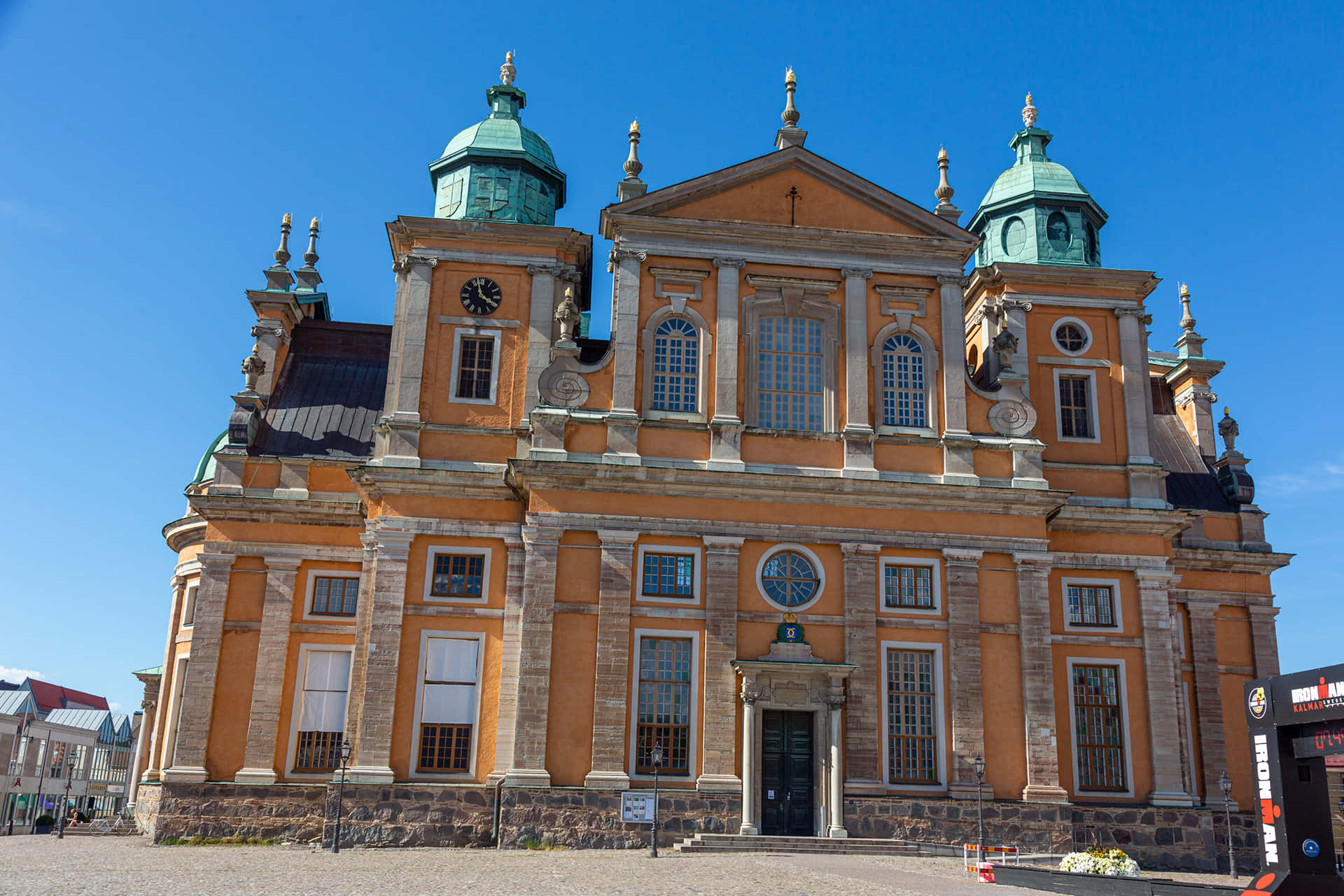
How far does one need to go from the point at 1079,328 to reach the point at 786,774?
52.1 feet

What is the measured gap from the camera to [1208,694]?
34094 mm

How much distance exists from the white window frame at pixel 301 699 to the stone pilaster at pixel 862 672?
41.5 ft

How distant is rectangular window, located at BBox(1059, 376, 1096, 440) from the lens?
107 ft

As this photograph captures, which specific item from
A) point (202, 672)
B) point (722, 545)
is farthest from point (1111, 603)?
point (202, 672)

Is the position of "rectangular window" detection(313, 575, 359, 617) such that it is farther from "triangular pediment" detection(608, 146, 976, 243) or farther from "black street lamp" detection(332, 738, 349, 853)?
"triangular pediment" detection(608, 146, 976, 243)

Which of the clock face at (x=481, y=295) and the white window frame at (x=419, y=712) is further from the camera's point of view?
the clock face at (x=481, y=295)

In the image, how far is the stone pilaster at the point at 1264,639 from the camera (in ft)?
115

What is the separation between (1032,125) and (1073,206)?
3479 mm

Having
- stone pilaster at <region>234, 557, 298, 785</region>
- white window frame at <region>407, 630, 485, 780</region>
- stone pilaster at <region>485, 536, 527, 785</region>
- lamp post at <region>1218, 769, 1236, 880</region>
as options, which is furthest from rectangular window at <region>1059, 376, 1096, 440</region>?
stone pilaster at <region>234, 557, 298, 785</region>

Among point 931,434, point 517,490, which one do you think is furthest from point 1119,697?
point 517,490

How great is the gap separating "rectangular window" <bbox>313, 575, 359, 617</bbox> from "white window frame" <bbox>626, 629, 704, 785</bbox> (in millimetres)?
9254

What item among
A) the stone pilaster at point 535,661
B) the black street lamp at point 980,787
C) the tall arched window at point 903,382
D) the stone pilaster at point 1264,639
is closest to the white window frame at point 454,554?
the stone pilaster at point 535,661

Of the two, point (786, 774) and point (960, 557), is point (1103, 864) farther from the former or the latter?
point (960, 557)

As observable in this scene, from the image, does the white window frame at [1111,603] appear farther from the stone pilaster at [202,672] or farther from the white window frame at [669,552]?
the stone pilaster at [202,672]
